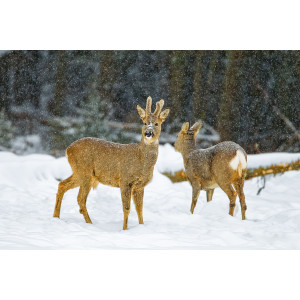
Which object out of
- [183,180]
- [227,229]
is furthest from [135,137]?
[227,229]

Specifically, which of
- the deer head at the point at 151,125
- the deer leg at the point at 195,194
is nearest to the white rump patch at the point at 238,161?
the deer leg at the point at 195,194

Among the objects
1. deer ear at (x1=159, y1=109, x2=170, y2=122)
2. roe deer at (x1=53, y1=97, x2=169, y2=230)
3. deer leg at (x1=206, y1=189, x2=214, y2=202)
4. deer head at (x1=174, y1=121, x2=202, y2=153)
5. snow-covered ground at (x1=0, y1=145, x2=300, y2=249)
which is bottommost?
snow-covered ground at (x1=0, y1=145, x2=300, y2=249)

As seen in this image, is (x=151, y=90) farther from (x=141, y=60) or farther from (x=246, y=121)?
(x=246, y=121)

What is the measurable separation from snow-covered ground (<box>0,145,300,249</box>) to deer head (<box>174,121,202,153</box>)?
0.51m

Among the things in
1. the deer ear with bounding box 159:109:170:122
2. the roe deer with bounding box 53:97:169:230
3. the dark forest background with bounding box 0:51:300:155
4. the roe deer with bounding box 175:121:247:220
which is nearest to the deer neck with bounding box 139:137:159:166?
the roe deer with bounding box 53:97:169:230

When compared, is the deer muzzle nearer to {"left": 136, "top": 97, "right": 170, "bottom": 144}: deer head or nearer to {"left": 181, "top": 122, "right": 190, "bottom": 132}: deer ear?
{"left": 136, "top": 97, "right": 170, "bottom": 144}: deer head

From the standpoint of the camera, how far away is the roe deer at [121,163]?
533cm

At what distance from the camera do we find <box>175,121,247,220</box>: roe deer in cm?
573

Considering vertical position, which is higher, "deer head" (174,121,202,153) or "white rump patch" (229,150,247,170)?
"deer head" (174,121,202,153)

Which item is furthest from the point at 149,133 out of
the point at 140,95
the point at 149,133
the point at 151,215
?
the point at 140,95

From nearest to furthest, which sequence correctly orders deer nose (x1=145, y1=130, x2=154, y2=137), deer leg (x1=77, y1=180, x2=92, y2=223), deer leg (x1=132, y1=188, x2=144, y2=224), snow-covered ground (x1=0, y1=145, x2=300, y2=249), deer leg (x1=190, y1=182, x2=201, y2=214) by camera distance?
snow-covered ground (x1=0, y1=145, x2=300, y2=249) < deer nose (x1=145, y1=130, x2=154, y2=137) < deer leg (x1=132, y1=188, x2=144, y2=224) < deer leg (x1=77, y1=180, x2=92, y2=223) < deer leg (x1=190, y1=182, x2=201, y2=214)

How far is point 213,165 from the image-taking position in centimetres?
588

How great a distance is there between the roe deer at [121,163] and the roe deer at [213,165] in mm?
762

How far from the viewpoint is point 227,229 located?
5.39 meters
